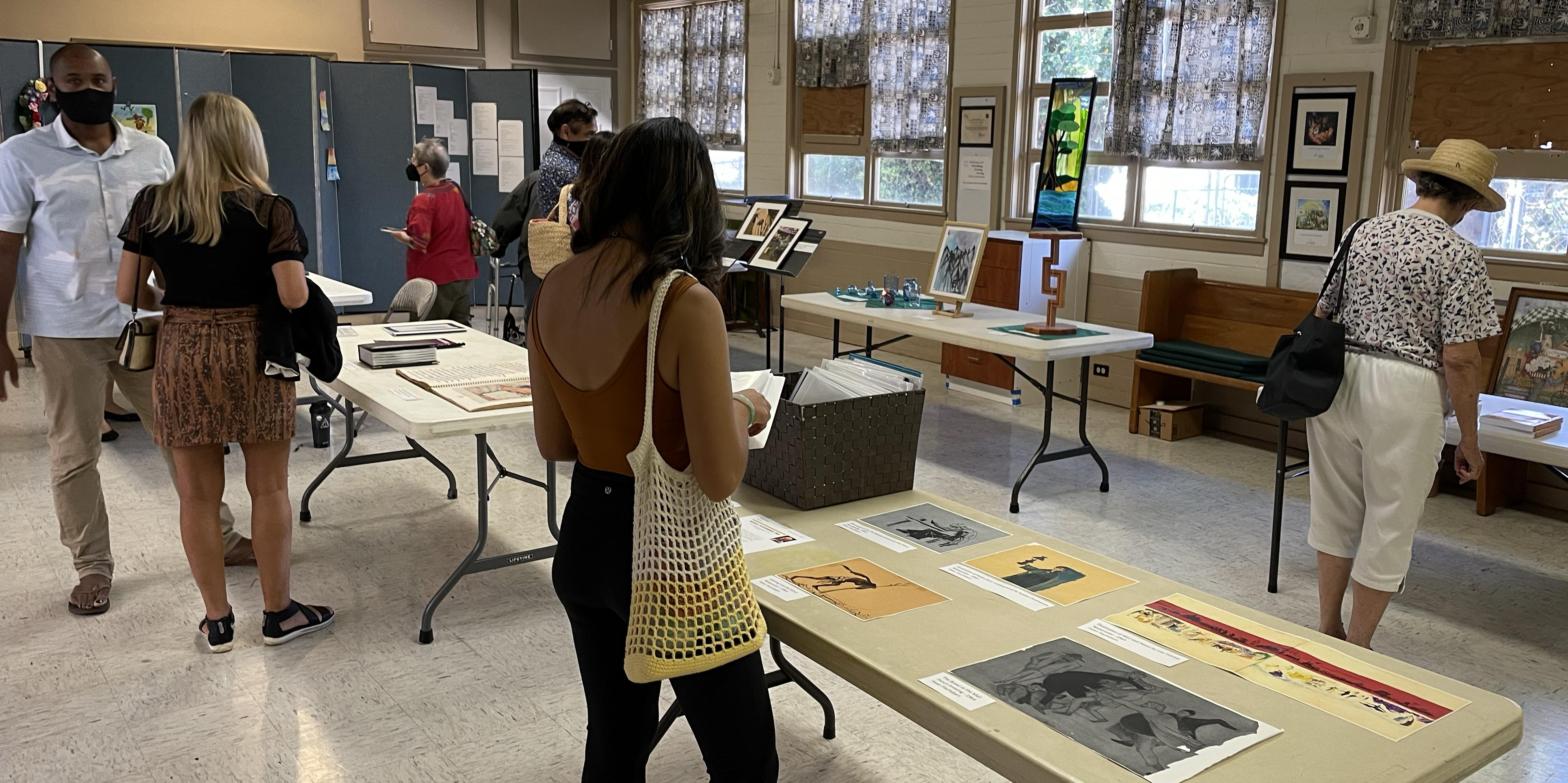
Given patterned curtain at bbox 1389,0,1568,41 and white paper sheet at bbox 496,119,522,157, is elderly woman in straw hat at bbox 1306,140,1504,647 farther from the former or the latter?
white paper sheet at bbox 496,119,522,157

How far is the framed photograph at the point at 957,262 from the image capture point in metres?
5.30

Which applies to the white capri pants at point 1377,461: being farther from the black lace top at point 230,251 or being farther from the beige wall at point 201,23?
the beige wall at point 201,23

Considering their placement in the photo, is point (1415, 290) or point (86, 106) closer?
point (1415, 290)

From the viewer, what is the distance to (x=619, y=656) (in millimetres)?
1723

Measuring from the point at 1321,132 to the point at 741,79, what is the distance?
17.2ft

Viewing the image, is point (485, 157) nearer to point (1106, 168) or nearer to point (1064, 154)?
point (1064, 154)

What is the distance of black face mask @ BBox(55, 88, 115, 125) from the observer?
320cm

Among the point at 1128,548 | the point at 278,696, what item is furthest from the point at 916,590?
the point at 1128,548

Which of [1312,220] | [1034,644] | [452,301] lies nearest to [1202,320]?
[1312,220]

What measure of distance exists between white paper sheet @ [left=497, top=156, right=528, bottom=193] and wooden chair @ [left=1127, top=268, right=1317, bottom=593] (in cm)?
572

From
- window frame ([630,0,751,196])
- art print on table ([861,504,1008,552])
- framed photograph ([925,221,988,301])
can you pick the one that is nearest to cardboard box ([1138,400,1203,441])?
framed photograph ([925,221,988,301])

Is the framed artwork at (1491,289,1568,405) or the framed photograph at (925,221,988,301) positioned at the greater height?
the framed photograph at (925,221,988,301)

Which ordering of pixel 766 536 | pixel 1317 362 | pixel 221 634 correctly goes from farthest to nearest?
pixel 221 634 → pixel 1317 362 → pixel 766 536

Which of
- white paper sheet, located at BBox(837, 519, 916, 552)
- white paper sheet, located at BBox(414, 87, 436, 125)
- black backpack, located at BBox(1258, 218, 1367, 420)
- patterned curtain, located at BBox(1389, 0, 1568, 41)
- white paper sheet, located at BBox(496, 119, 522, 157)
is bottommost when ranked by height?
white paper sheet, located at BBox(837, 519, 916, 552)
